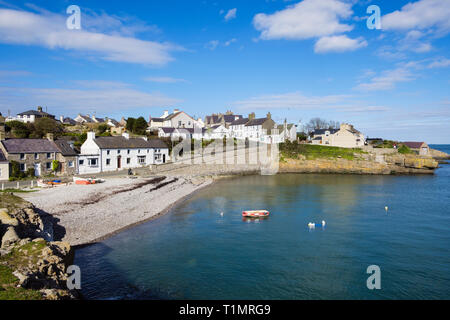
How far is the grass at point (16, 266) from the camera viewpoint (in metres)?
9.69

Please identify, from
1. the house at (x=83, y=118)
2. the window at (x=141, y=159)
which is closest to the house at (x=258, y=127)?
the window at (x=141, y=159)

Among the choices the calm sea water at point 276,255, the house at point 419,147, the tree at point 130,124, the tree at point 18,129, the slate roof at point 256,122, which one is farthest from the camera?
the house at point 419,147

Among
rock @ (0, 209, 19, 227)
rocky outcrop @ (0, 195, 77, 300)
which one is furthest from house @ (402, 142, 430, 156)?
rock @ (0, 209, 19, 227)

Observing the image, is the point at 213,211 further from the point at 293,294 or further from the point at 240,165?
the point at 240,165

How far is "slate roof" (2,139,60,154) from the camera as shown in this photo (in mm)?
36925

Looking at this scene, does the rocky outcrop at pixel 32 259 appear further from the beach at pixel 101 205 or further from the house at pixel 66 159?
the house at pixel 66 159

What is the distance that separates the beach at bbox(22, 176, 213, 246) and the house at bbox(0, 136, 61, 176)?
7866 millimetres

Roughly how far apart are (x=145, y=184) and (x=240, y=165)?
3081cm

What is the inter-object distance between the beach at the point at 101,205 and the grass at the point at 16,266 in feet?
22.5

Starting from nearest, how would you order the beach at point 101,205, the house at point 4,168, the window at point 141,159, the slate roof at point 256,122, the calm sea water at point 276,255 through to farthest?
the calm sea water at point 276,255 → the beach at point 101,205 → the house at point 4,168 → the window at point 141,159 → the slate roof at point 256,122

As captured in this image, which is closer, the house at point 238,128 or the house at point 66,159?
the house at point 66,159

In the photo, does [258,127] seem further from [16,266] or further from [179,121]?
[16,266]

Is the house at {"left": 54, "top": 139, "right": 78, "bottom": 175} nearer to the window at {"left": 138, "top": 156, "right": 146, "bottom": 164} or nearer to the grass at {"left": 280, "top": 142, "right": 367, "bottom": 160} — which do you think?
the window at {"left": 138, "top": 156, "right": 146, "bottom": 164}

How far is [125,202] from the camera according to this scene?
31.2 meters
